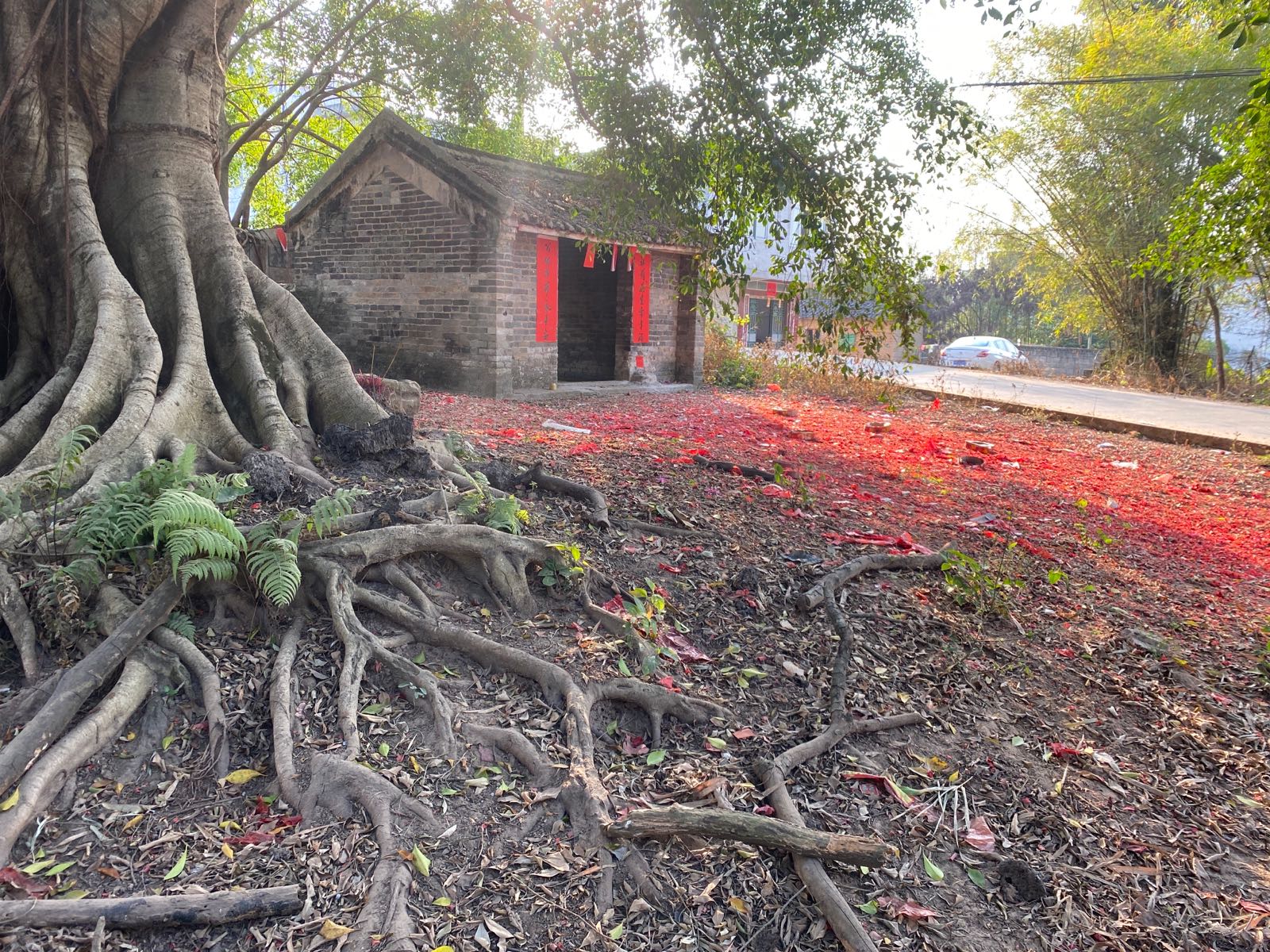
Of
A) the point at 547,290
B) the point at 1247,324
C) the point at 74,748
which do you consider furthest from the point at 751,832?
the point at 1247,324

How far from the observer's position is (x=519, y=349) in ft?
48.2

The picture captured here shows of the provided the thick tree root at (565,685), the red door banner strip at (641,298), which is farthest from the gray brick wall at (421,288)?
the thick tree root at (565,685)

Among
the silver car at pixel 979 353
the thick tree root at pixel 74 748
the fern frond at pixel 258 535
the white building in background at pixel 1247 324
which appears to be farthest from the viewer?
the silver car at pixel 979 353

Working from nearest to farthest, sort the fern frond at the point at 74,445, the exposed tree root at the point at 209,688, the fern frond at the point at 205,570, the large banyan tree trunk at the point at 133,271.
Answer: the exposed tree root at the point at 209,688, the fern frond at the point at 205,570, the fern frond at the point at 74,445, the large banyan tree trunk at the point at 133,271

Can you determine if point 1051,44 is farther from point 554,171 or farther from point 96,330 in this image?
point 96,330

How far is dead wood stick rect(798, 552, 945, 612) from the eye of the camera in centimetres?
518

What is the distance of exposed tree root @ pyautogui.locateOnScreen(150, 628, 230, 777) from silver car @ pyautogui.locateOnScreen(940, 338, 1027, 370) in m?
32.2

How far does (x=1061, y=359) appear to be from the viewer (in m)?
32.2

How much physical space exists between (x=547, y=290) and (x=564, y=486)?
31.8ft

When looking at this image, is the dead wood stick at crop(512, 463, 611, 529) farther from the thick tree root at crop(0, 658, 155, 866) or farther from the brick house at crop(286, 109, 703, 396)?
the brick house at crop(286, 109, 703, 396)

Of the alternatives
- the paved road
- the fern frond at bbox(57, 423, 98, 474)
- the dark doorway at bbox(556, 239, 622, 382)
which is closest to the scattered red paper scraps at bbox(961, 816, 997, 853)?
the fern frond at bbox(57, 423, 98, 474)

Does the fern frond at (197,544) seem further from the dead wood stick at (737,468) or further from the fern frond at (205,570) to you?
the dead wood stick at (737,468)

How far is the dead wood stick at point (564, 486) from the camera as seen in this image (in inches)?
230

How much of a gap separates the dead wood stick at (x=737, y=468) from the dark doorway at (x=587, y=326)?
10.8m
